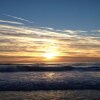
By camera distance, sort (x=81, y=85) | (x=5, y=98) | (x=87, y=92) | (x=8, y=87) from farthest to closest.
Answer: (x=81, y=85) → (x=8, y=87) → (x=87, y=92) → (x=5, y=98)

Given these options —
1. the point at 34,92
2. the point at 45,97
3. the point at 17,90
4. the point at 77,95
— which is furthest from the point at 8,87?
the point at 77,95

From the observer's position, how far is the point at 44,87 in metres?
20.5

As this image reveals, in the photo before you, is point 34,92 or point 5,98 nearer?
point 5,98

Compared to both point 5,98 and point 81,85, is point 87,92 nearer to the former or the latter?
point 81,85

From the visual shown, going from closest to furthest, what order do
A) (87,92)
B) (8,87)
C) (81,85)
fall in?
(87,92), (8,87), (81,85)

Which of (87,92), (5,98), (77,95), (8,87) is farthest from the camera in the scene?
(8,87)

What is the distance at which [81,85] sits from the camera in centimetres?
2098

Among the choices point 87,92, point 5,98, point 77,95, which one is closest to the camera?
point 5,98

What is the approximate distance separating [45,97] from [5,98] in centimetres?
261

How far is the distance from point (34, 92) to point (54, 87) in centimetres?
255

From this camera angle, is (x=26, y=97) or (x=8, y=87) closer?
(x=26, y=97)

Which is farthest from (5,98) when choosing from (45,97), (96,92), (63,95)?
(96,92)

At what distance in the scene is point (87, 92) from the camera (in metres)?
18.3

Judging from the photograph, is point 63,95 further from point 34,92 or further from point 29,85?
point 29,85
